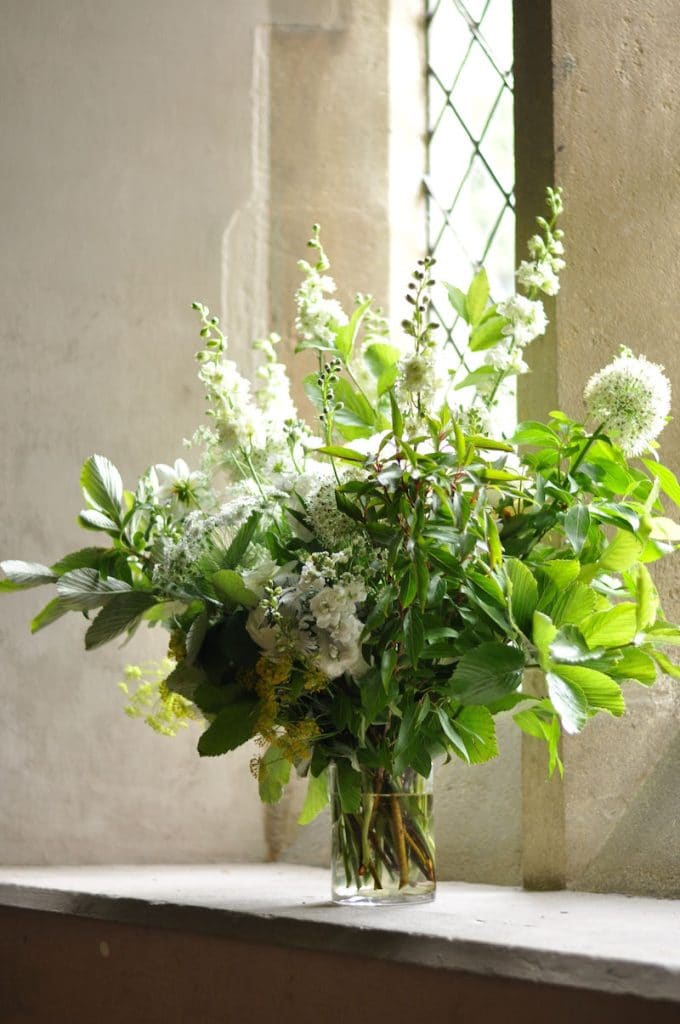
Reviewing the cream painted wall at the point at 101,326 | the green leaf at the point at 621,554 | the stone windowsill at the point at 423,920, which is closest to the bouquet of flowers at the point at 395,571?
the green leaf at the point at 621,554

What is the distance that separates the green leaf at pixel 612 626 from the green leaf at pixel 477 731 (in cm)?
16

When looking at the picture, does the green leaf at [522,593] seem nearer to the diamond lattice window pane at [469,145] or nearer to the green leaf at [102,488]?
the green leaf at [102,488]

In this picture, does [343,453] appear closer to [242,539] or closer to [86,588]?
[242,539]

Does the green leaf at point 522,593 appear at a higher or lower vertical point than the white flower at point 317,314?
lower

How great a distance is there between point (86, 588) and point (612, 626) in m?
0.59

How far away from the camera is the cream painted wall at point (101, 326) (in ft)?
6.41

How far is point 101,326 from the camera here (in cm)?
204

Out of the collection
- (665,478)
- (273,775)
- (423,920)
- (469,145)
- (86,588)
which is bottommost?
(423,920)

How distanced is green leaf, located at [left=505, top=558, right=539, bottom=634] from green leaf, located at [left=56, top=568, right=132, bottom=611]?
0.46m

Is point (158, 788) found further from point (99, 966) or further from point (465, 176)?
point (465, 176)

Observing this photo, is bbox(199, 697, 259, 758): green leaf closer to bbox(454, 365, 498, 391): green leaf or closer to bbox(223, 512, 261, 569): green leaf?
bbox(223, 512, 261, 569): green leaf

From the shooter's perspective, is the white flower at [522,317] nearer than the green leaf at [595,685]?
No

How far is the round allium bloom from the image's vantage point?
4.28 feet

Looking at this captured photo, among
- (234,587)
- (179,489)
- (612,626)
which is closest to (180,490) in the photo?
(179,489)
